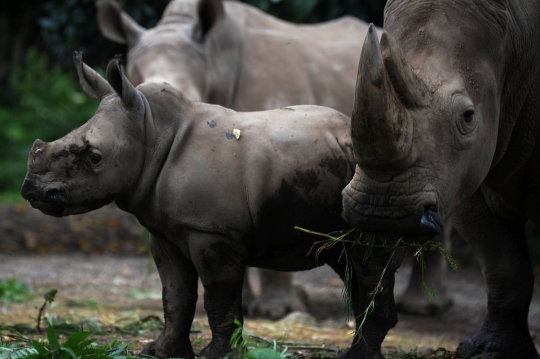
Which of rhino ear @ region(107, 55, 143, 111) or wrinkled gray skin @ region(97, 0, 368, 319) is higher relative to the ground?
rhino ear @ region(107, 55, 143, 111)

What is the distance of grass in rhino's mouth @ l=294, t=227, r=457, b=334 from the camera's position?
3139 millimetres

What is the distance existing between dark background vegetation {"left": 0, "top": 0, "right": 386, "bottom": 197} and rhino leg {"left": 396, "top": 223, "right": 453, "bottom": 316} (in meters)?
3.07

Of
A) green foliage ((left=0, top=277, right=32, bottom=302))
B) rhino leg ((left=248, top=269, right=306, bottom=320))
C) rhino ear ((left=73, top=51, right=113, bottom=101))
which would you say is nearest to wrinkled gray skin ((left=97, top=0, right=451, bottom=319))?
rhino leg ((left=248, top=269, right=306, bottom=320))

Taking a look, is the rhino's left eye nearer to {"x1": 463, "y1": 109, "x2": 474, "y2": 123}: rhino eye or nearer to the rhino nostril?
{"x1": 463, "y1": 109, "x2": 474, "y2": 123}: rhino eye

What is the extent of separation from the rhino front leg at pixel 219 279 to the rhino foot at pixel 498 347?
1441 mm

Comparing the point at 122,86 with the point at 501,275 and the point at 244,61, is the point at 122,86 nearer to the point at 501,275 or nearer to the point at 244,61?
the point at 501,275

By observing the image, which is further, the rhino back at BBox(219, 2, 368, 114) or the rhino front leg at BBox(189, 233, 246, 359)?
the rhino back at BBox(219, 2, 368, 114)

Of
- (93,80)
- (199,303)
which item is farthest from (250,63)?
(93,80)

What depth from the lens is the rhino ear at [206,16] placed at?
6359 mm

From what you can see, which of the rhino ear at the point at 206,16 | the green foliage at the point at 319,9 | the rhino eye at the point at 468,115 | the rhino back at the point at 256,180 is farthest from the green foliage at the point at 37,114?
the rhino eye at the point at 468,115

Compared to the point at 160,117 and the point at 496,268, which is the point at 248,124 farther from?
the point at 496,268

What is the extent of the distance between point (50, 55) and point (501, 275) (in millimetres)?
13009

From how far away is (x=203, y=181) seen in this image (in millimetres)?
3305

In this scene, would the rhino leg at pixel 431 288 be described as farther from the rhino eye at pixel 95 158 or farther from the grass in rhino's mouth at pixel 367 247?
the rhino eye at pixel 95 158
